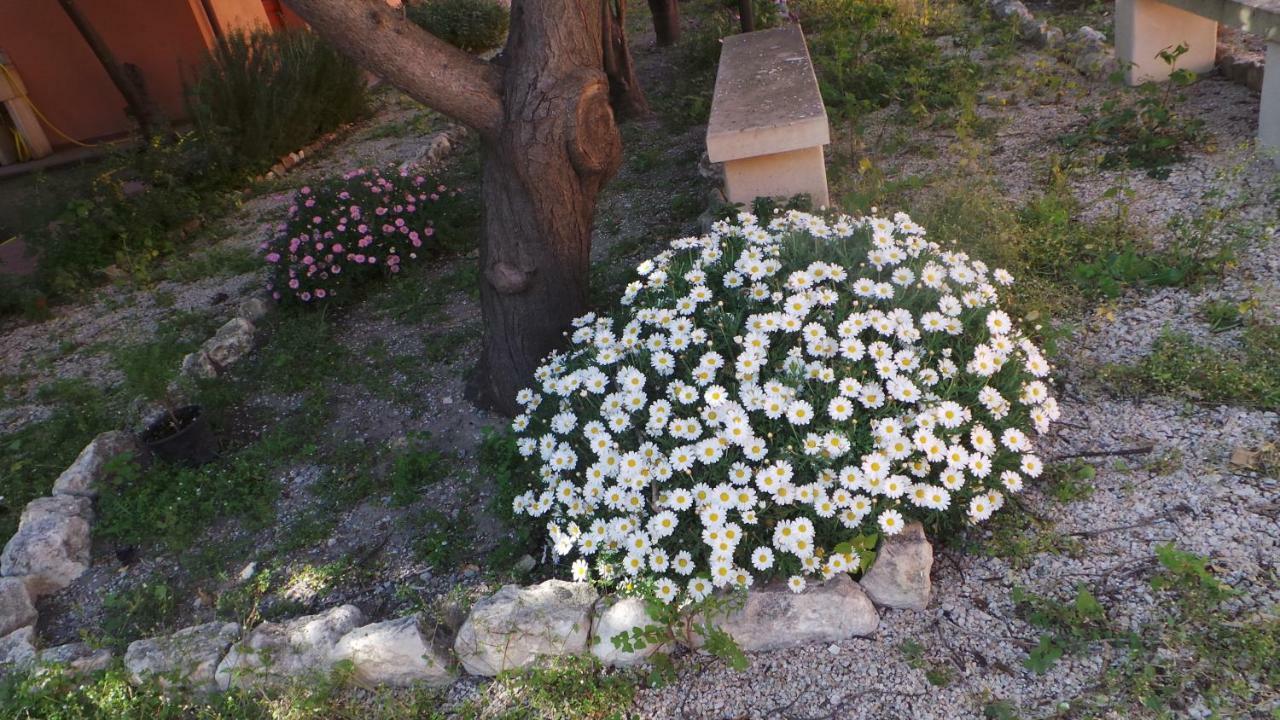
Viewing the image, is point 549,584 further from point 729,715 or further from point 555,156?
point 555,156

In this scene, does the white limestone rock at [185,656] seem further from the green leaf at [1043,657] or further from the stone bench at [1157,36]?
the stone bench at [1157,36]

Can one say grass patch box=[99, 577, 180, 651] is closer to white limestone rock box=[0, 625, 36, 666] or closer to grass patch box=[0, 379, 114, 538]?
white limestone rock box=[0, 625, 36, 666]

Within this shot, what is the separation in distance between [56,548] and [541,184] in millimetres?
2387

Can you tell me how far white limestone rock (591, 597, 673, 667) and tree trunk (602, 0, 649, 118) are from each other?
5.80 m

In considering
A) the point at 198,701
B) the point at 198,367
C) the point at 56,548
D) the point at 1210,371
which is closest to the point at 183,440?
the point at 56,548

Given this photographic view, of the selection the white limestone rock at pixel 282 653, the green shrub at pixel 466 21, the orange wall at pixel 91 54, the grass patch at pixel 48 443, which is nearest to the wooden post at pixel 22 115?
the orange wall at pixel 91 54

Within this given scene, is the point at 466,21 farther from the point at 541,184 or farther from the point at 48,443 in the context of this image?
the point at 541,184

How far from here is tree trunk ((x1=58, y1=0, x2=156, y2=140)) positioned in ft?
28.3

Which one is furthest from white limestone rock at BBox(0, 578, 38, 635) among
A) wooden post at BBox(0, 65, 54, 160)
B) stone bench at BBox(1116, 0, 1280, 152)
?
wooden post at BBox(0, 65, 54, 160)

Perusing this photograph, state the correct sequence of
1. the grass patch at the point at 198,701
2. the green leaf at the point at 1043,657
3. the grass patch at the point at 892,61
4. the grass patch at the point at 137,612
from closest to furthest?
the green leaf at the point at 1043,657 < the grass patch at the point at 198,701 < the grass patch at the point at 137,612 < the grass patch at the point at 892,61

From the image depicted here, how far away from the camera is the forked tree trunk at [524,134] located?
3332 mm

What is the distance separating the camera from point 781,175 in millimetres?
4328

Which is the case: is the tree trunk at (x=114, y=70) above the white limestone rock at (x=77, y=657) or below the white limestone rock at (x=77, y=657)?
above

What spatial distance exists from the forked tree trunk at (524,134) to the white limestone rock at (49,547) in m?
1.75
